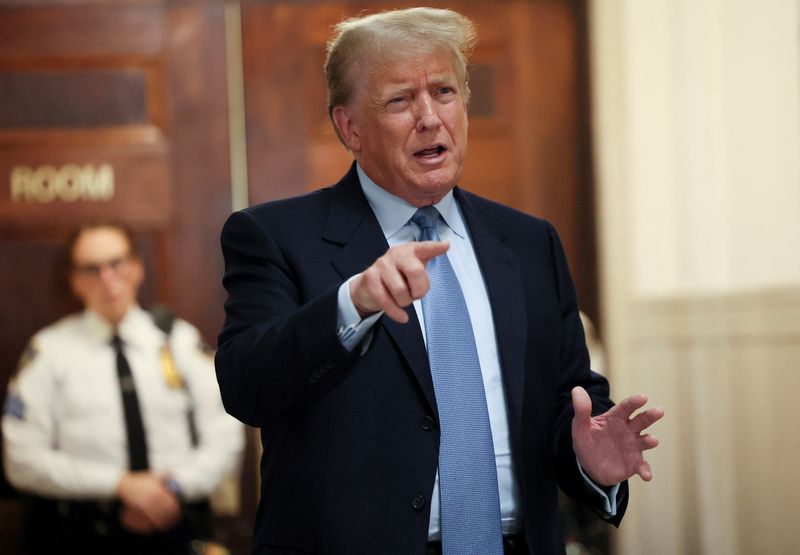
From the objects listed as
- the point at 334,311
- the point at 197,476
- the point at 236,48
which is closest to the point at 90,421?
the point at 197,476

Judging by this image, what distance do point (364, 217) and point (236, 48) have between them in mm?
2733

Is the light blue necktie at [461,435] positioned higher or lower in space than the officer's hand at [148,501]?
higher

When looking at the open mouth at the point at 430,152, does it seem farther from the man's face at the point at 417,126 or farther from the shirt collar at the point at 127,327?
the shirt collar at the point at 127,327

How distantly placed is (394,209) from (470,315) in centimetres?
23

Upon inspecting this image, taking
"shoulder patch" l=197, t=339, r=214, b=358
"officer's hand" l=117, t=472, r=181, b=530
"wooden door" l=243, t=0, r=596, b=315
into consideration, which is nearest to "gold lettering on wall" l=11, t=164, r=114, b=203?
"wooden door" l=243, t=0, r=596, b=315

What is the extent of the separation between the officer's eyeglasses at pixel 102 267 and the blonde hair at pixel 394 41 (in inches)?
95.2

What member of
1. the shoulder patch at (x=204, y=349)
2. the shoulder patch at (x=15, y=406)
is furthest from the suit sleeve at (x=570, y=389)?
the shoulder patch at (x=15, y=406)

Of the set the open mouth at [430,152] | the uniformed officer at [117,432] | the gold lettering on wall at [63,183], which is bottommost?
the uniformed officer at [117,432]

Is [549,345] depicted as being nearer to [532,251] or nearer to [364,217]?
[532,251]

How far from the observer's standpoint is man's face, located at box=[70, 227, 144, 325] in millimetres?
4219

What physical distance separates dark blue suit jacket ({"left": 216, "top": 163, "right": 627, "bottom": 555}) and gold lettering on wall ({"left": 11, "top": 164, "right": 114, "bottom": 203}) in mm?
2654

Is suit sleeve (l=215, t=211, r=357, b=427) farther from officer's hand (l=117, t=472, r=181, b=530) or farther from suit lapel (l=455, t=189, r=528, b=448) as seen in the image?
officer's hand (l=117, t=472, r=181, b=530)

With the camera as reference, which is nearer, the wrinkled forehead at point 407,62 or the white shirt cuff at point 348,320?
the white shirt cuff at point 348,320

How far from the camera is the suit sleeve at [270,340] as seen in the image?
63.1 inches
